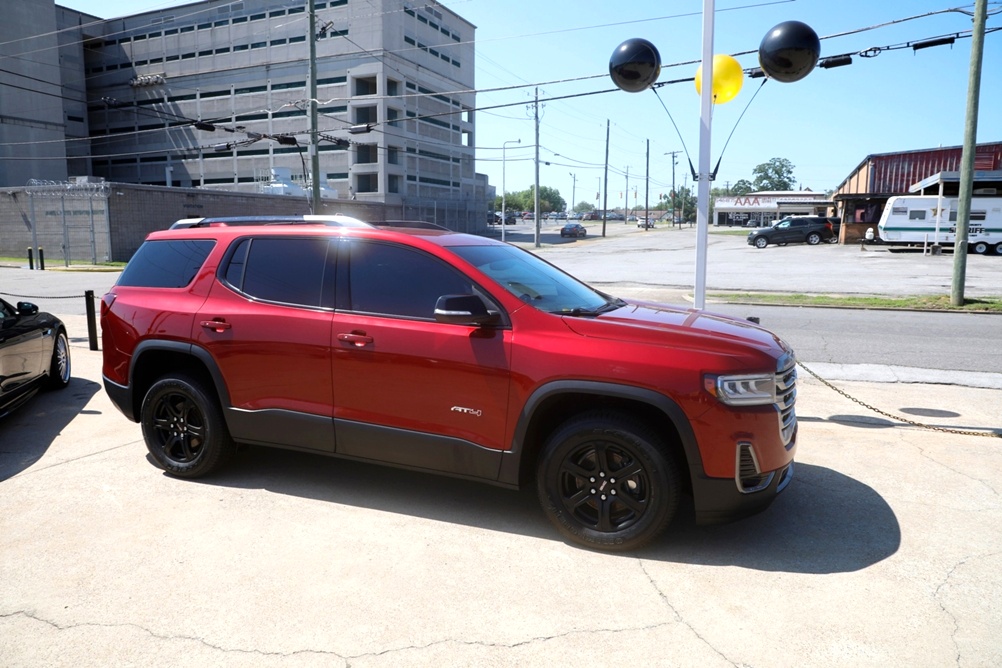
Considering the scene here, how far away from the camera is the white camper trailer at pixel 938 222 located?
34656 millimetres

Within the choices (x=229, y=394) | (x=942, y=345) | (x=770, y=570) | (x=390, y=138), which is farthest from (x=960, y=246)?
(x=390, y=138)

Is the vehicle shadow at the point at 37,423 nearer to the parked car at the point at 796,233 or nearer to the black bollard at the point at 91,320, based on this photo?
the black bollard at the point at 91,320

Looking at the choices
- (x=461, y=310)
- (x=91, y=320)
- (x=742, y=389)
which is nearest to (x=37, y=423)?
(x=91, y=320)

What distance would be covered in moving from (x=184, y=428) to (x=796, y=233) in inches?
1891

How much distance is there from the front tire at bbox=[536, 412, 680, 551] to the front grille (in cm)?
66

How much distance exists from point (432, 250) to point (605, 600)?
7.40ft

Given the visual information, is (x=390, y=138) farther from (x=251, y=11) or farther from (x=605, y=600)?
(x=605, y=600)

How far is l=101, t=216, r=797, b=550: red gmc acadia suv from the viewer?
3.76 m

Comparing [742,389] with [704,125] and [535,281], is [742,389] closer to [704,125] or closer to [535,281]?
[535,281]

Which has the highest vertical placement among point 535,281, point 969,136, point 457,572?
point 969,136

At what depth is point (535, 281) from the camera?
468cm

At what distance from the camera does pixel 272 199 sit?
45562 mm

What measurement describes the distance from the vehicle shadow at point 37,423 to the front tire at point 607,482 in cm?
406

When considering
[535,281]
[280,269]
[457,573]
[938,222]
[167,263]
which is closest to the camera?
[457,573]
